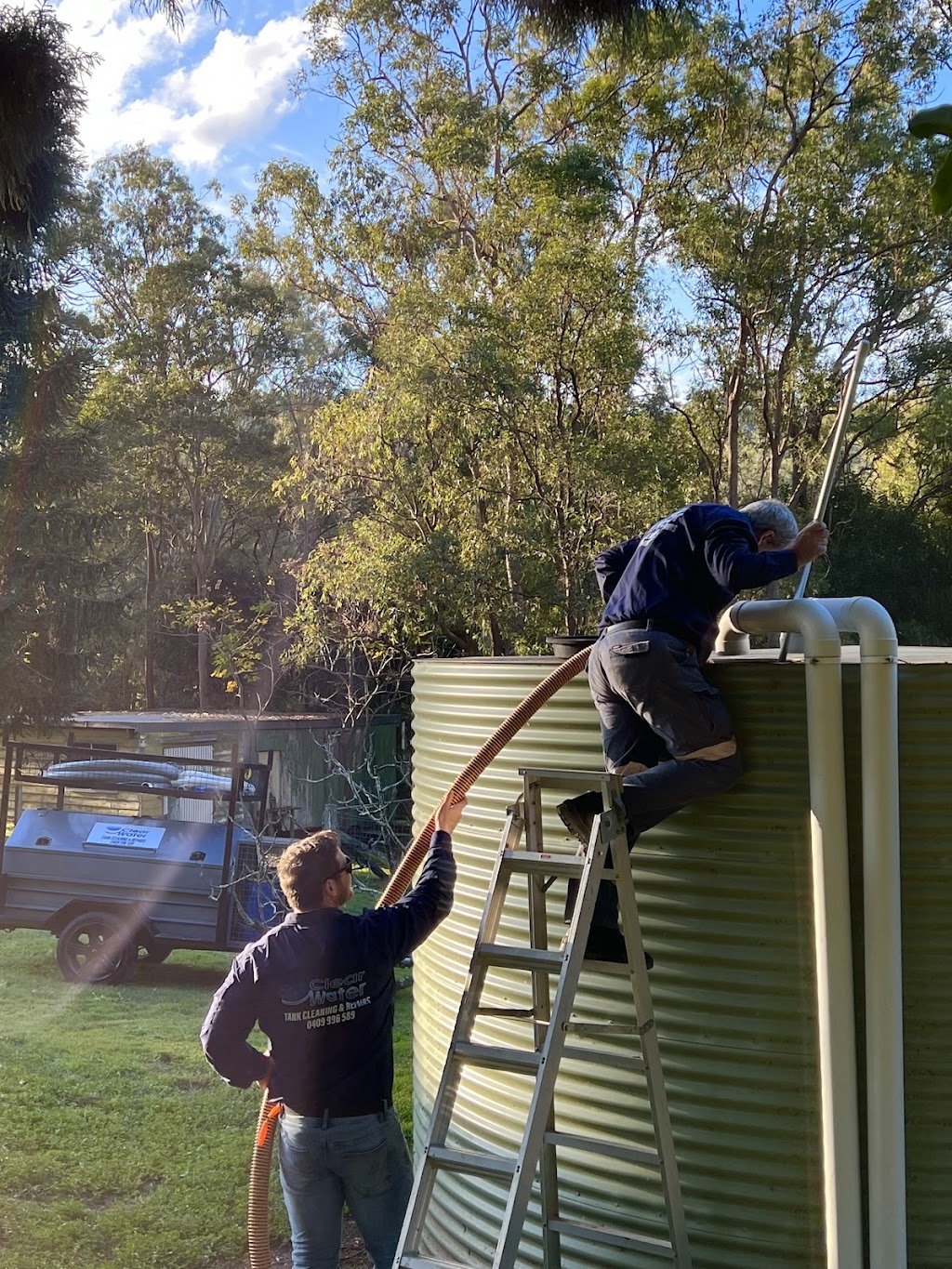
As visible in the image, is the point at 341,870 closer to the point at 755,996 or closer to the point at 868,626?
the point at 755,996

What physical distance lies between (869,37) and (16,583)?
13.4 meters

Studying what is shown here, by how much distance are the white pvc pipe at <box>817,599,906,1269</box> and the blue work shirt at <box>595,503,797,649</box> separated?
1.10 ft

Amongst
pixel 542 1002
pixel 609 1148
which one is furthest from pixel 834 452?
pixel 609 1148

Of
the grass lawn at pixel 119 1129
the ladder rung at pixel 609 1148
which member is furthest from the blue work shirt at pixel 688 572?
the grass lawn at pixel 119 1129

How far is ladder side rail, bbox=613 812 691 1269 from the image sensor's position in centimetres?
250

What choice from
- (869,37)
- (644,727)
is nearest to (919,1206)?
(644,727)

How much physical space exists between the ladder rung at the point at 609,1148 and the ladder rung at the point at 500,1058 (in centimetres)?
41

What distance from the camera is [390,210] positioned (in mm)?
17609

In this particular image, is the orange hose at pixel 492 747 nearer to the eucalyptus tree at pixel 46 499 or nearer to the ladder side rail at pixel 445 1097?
the ladder side rail at pixel 445 1097

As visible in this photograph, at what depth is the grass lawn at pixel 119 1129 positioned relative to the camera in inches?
200

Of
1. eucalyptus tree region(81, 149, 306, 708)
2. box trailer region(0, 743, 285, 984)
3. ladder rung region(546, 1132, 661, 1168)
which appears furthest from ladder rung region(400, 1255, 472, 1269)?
eucalyptus tree region(81, 149, 306, 708)

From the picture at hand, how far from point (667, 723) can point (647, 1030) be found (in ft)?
2.27

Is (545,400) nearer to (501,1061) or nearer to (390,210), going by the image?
(390,210)

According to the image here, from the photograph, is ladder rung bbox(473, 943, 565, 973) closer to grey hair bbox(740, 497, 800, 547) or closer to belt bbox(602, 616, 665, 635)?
belt bbox(602, 616, 665, 635)
